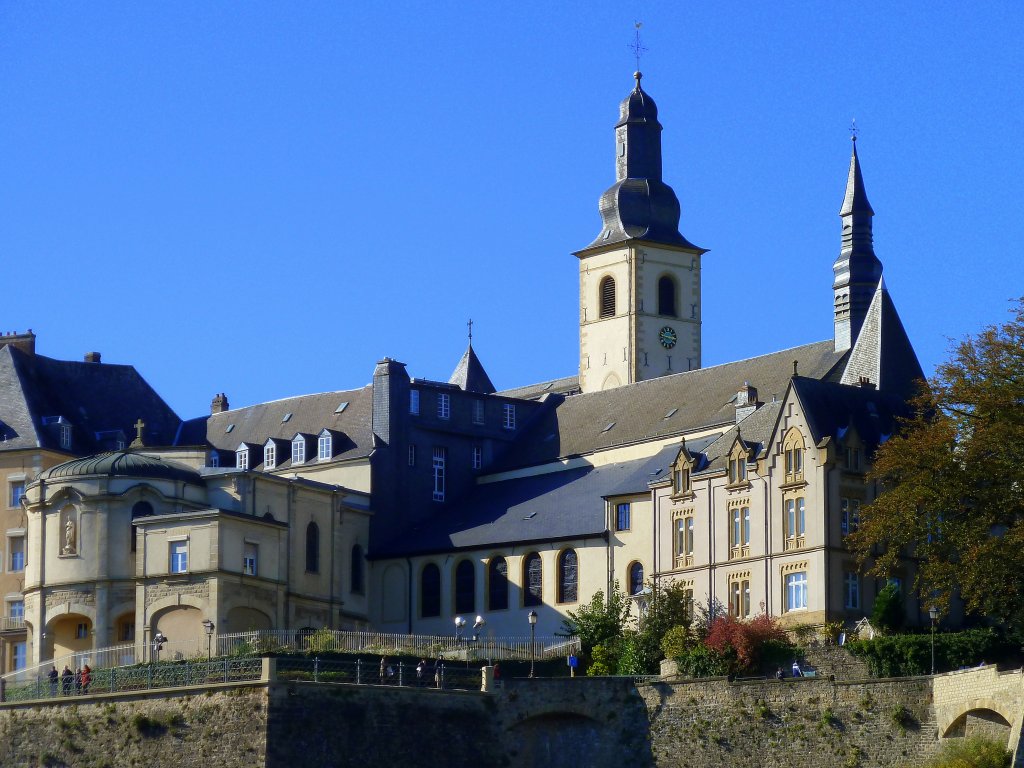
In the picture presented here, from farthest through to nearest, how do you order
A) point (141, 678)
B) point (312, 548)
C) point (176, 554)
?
point (312, 548)
point (176, 554)
point (141, 678)

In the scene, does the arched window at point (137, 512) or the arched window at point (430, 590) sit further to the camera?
the arched window at point (430, 590)

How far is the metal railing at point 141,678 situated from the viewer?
81.6 m

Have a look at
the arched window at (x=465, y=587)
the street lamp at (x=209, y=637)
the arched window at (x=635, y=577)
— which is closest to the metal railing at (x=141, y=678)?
the street lamp at (x=209, y=637)

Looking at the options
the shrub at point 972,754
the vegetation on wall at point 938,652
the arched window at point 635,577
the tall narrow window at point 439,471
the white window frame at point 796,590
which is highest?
the tall narrow window at point 439,471

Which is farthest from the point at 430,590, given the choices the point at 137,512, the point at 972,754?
the point at 972,754

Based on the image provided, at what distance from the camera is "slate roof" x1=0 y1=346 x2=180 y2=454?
362 ft

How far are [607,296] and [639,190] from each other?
551 cm

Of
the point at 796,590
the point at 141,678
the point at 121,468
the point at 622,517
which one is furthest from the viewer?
the point at 121,468

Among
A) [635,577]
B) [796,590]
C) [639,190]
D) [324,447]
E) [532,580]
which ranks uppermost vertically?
[639,190]

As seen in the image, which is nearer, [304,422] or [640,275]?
[304,422]

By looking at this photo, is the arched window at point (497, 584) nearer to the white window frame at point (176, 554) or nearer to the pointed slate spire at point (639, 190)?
the white window frame at point (176, 554)

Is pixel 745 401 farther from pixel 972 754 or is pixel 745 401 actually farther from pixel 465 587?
pixel 972 754

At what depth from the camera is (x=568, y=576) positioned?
10062 centimetres

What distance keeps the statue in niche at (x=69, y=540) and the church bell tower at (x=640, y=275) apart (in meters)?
35.3
